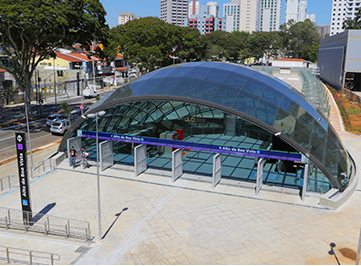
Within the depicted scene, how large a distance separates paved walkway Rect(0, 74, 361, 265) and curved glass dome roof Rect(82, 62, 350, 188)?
10.4 ft

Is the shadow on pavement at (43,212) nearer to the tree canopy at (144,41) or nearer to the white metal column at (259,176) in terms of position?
the white metal column at (259,176)

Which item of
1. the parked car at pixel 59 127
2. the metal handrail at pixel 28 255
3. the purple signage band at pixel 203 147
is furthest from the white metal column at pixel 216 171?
the parked car at pixel 59 127

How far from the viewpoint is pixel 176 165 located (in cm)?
2456

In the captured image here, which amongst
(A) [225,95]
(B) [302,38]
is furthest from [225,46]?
(A) [225,95]

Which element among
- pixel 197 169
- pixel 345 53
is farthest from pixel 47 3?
pixel 345 53

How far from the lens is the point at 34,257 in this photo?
1562cm

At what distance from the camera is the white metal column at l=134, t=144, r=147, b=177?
25172 millimetres

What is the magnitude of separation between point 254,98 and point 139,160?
30.8ft

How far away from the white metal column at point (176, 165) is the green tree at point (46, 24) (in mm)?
19748

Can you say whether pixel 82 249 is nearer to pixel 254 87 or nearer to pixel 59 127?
pixel 254 87

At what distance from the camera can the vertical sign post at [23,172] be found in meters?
18.1

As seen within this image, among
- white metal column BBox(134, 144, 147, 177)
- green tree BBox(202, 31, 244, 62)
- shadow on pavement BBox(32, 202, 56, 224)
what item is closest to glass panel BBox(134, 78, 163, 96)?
white metal column BBox(134, 144, 147, 177)

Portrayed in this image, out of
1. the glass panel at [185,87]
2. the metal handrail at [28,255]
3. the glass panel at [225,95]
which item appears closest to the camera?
the metal handrail at [28,255]

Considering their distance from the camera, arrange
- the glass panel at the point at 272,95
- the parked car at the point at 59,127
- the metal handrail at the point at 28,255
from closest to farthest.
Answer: the metal handrail at the point at 28,255 < the glass panel at the point at 272,95 < the parked car at the point at 59,127
